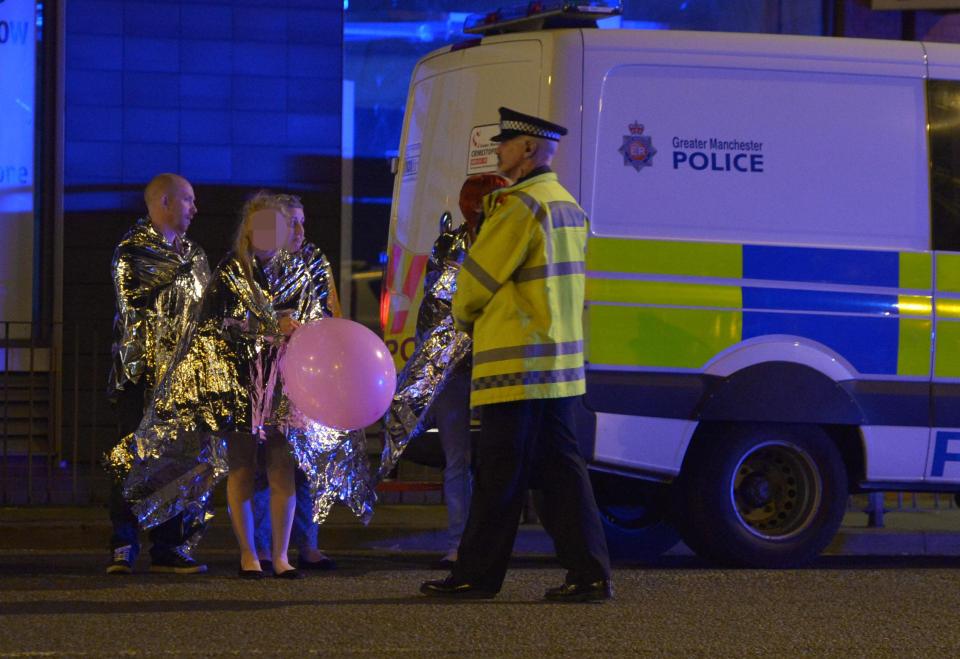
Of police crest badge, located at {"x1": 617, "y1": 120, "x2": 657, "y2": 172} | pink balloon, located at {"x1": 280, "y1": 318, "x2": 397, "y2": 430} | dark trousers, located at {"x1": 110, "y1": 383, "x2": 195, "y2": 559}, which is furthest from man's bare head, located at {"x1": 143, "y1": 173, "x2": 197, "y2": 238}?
police crest badge, located at {"x1": 617, "y1": 120, "x2": 657, "y2": 172}

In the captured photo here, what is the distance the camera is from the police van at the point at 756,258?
7.14 m

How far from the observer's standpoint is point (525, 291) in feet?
19.5

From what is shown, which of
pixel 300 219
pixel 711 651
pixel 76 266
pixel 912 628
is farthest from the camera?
pixel 76 266

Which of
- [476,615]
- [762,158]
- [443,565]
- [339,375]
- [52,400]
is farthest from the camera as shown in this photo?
[52,400]

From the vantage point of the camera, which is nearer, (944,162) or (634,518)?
(944,162)

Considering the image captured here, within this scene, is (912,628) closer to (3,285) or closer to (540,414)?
(540,414)

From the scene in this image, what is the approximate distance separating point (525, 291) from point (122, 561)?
2.25 m

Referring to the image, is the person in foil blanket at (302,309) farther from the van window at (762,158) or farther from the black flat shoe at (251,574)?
the van window at (762,158)

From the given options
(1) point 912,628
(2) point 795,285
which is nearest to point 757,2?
(2) point 795,285

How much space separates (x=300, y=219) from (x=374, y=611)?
6.11 ft

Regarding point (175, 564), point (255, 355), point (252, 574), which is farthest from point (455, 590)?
point (175, 564)

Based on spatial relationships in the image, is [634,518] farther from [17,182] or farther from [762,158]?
[17,182]

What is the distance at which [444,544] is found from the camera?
26.8ft

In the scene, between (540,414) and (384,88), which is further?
(384,88)
